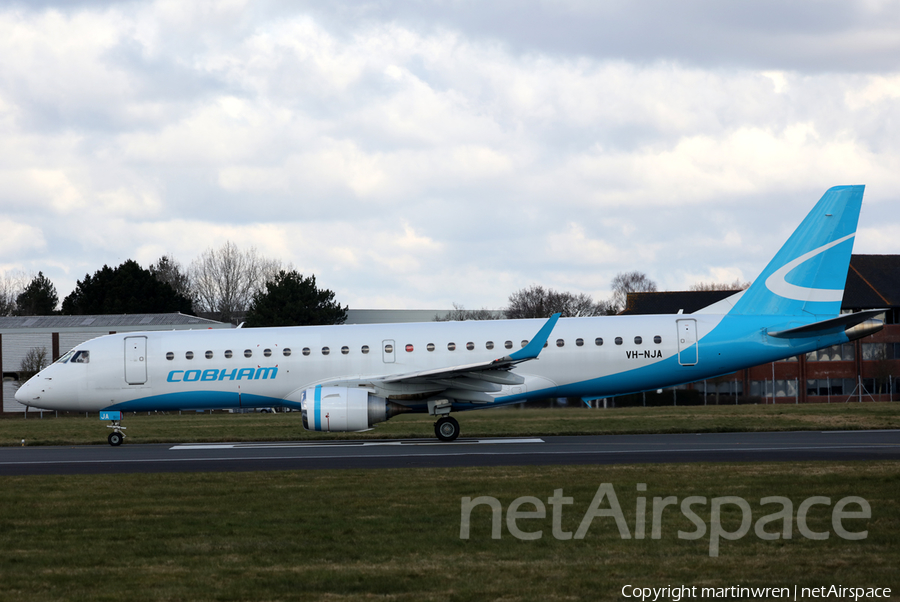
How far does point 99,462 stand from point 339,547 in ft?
39.3

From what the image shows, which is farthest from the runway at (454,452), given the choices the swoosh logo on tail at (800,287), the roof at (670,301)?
the roof at (670,301)

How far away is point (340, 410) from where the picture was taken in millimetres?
22094

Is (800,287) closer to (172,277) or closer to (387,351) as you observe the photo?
(387,351)

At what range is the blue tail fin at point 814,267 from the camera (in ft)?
83.0

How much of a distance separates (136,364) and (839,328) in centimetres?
1861

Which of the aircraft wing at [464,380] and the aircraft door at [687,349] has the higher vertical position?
the aircraft door at [687,349]

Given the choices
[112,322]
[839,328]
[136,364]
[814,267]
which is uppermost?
[112,322]

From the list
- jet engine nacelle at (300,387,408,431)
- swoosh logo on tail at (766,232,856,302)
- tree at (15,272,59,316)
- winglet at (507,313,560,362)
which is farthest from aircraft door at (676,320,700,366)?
tree at (15,272,59,316)

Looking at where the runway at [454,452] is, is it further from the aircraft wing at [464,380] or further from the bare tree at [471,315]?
the bare tree at [471,315]

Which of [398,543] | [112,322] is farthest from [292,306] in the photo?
[398,543]

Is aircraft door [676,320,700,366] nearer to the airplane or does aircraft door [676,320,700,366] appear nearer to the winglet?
the airplane

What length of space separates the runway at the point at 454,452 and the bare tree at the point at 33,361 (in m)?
41.2

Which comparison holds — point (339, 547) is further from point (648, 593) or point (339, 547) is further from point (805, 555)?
point (805, 555)

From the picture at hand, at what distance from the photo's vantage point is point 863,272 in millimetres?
68438
